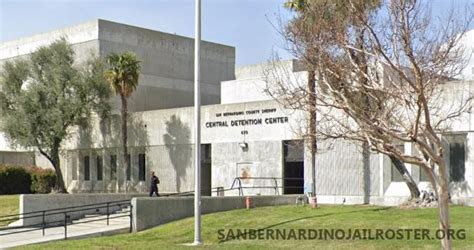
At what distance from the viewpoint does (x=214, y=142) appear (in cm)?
3628

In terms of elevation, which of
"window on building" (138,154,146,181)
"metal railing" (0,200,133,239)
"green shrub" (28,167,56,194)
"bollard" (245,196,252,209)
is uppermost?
"window on building" (138,154,146,181)

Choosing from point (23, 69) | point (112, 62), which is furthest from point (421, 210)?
point (23, 69)

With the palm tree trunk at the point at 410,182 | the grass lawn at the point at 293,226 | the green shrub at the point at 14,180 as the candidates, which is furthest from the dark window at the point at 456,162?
the green shrub at the point at 14,180

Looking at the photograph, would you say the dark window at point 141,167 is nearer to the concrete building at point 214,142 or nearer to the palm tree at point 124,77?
the concrete building at point 214,142

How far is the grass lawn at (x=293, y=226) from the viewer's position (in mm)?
17781

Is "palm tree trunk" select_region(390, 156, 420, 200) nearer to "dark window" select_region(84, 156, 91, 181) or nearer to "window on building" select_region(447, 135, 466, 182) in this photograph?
"window on building" select_region(447, 135, 466, 182)

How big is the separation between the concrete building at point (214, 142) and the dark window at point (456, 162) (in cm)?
4

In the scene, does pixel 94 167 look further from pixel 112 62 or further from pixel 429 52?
pixel 429 52

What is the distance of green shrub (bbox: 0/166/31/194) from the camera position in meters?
42.0

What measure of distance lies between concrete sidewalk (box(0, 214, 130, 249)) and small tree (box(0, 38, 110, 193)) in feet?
45.5

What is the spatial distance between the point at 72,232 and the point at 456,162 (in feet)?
48.7

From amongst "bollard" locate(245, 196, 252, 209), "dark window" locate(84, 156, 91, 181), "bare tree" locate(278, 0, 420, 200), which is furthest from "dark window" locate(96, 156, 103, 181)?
"bare tree" locate(278, 0, 420, 200)

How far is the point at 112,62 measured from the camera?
38781mm

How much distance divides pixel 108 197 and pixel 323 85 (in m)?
18.5
